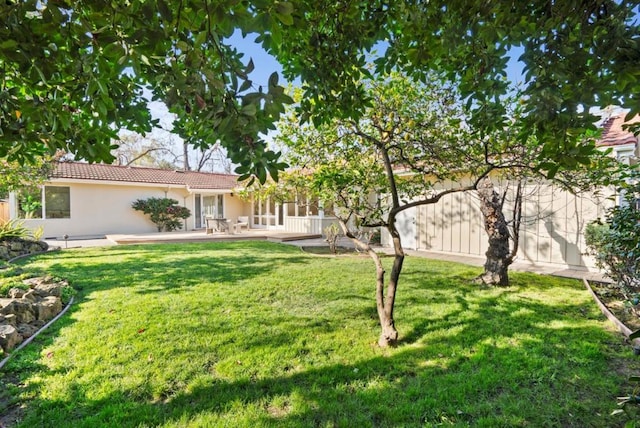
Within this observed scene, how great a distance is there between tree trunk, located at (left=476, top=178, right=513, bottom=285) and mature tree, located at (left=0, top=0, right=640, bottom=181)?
482 centimetres

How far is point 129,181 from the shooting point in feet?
62.0

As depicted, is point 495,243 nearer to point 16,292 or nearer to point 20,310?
point 20,310

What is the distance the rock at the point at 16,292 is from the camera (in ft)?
17.5

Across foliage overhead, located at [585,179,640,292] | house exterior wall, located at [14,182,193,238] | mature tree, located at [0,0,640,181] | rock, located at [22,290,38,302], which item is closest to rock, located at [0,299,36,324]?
rock, located at [22,290,38,302]

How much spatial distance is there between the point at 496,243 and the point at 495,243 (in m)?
0.02

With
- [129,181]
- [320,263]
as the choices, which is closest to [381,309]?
[320,263]

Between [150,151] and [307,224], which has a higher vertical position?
[150,151]

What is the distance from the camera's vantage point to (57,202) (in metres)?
17.3

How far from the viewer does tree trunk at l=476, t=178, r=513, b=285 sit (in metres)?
6.99

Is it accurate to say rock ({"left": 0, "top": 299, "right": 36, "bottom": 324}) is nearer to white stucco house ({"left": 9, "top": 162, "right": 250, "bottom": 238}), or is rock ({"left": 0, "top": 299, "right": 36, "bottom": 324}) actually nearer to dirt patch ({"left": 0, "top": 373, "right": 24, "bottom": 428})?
dirt patch ({"left": 0, "top": 373, "right": 24, "bottom": 428})

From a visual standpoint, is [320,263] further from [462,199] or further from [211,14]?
[211,14]

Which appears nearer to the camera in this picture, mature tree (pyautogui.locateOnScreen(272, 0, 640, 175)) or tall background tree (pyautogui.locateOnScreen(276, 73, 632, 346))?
mature tree (pyautogui.locateOnScreen(272, 0, 640, 175))

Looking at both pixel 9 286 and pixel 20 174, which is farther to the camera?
pixel 20 174

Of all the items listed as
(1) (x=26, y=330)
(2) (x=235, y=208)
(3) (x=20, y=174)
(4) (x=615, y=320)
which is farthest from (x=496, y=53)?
(2) (x=235, y=208)
